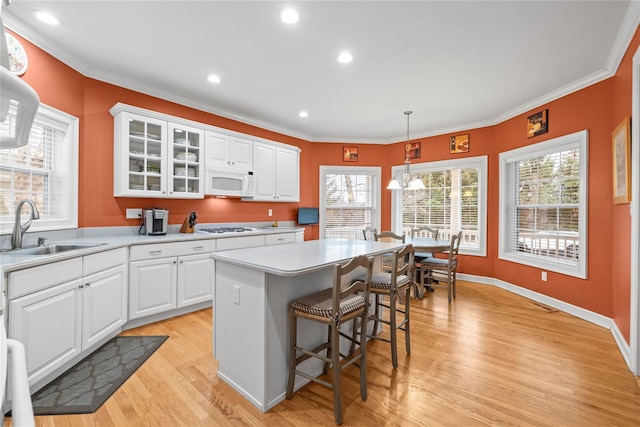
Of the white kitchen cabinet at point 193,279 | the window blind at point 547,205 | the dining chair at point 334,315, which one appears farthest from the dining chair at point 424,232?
the white kitchen cabinet at point 193,279

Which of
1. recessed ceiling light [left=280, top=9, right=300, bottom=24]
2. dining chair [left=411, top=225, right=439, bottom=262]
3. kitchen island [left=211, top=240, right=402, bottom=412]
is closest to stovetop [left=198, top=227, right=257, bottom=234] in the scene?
kitchen island [left=211, top=240, right=402, bottom=412]

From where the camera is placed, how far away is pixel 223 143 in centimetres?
426

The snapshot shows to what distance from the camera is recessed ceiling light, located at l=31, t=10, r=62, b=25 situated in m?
2.38

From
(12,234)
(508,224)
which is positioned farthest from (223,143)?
(508,224)

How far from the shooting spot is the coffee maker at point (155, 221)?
3.53 meters

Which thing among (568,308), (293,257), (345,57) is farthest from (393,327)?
(568,308)

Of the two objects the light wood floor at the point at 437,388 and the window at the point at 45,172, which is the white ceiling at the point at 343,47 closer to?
the window at the point at 45,172

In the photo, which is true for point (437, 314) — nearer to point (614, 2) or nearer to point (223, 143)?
point (614, 2)

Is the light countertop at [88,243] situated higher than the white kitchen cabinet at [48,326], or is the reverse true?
the light countertop at [88,243]

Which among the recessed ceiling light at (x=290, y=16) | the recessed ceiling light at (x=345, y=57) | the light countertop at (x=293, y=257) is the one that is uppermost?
the recessed ceiling light at (x=290, y=16)

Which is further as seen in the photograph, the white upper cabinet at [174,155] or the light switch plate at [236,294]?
the white upper cabinet at [174,155]

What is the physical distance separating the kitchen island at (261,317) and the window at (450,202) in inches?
149

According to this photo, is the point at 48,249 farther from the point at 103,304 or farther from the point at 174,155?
the point at 174,155

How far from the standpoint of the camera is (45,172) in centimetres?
292
